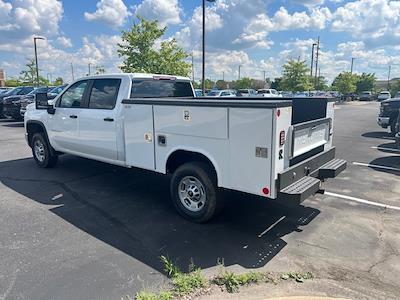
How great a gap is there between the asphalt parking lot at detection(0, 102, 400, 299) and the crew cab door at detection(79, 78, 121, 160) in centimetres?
77

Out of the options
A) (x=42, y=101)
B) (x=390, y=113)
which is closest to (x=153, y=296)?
(x=42, y=101)

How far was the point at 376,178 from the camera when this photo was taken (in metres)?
7.30

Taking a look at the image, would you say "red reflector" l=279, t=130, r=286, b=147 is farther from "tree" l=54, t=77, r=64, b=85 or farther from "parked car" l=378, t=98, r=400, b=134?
"tree" l=54, t=77, r=64, b=85

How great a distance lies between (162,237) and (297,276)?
1756 millimetres

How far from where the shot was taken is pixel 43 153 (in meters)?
7.88

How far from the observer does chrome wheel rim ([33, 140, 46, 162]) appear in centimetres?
789


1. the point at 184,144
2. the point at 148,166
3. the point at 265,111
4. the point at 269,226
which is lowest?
the point at 269,226

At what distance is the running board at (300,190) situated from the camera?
3.93 m

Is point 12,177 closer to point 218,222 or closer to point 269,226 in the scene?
point 218,222

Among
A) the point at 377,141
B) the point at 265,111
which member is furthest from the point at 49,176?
the point at 377,141

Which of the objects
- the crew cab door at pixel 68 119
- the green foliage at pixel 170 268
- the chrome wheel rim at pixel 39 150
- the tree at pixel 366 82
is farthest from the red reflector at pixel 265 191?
the tree at pixel 366 82

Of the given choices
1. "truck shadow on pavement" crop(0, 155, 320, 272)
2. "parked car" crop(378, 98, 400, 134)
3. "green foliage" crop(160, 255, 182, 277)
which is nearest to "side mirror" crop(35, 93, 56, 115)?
"truck shadow on pavement" crop(0, 155, 320, 272)

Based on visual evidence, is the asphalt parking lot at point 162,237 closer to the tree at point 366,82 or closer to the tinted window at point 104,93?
the tinted window at point 104,93

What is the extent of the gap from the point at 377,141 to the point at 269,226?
9561mm
